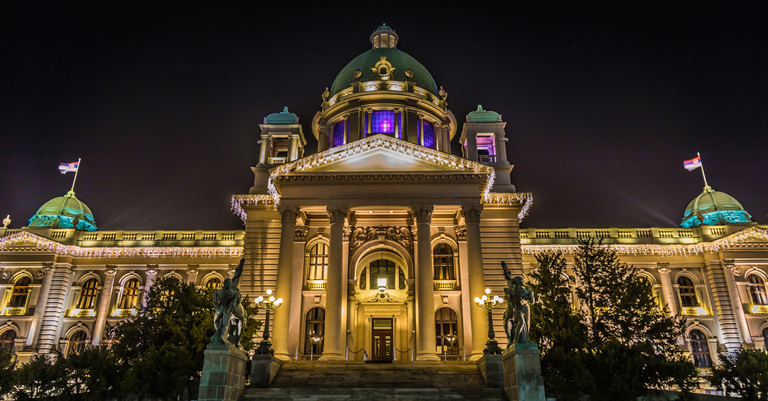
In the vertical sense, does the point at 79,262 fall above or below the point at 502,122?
below

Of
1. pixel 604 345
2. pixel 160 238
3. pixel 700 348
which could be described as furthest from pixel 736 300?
pixel 160 238

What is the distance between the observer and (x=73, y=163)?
41.9 meters

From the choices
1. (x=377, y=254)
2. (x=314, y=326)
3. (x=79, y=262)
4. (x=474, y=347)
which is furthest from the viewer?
(x=79, y=262)

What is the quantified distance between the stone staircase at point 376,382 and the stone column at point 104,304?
1972 cm

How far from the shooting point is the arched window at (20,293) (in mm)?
34816

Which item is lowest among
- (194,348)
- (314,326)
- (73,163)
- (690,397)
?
(690,397)

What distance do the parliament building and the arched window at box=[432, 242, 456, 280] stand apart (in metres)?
0.09

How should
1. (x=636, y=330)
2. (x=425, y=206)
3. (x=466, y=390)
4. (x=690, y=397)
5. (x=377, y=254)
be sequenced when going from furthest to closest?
(x=377, y=254) < (x=425, y=206) < (x=636, y=330) < (x=466, y=390) < (x=690, y=397)

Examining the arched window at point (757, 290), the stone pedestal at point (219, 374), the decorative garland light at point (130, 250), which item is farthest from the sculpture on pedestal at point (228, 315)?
the arched window at point (757, 290)

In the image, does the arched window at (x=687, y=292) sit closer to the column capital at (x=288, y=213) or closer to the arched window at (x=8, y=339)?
the column capital at (x=288, y=213)

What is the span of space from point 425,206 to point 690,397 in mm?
14197

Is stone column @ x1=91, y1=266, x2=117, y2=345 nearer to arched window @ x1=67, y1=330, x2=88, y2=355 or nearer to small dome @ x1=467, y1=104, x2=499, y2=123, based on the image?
arched window @ x1=67, y1=330, x2=88, y2=355

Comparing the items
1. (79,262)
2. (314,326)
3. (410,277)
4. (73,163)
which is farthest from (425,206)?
(73,163)

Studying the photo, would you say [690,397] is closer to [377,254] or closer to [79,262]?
[377,254]
